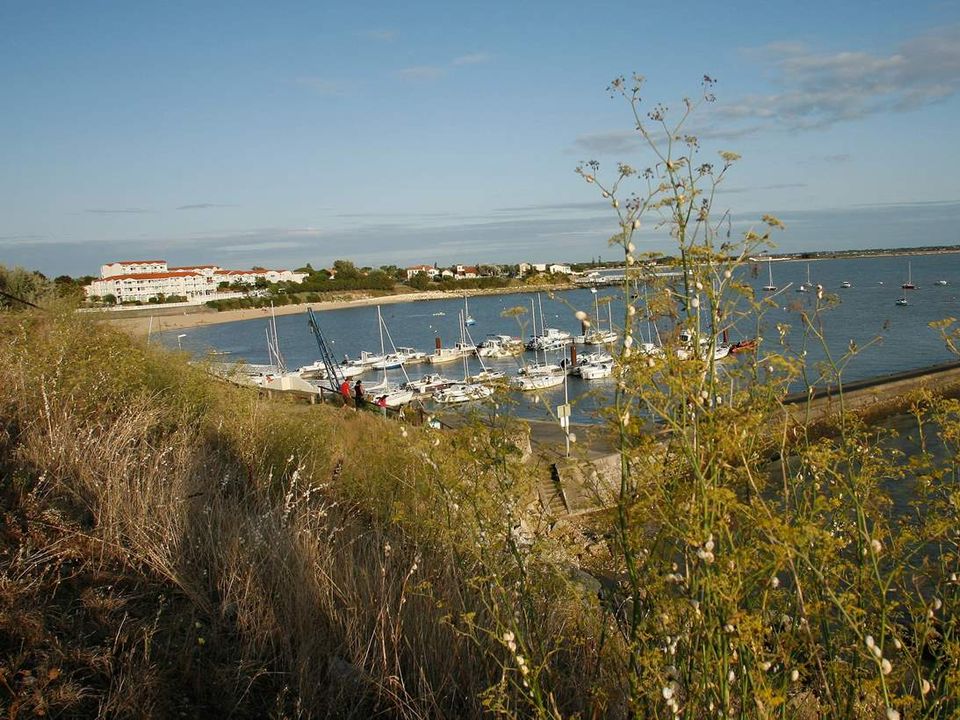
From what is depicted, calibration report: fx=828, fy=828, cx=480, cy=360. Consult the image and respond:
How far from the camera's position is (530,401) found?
115 inches

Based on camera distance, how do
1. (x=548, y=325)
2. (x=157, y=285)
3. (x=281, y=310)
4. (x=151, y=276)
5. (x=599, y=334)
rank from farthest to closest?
1. (x=151, y=276)
2. (x=157, y=285)
3. (x=281, y=310)
4. (x=548, y=325)
5. (x=599, y=334)

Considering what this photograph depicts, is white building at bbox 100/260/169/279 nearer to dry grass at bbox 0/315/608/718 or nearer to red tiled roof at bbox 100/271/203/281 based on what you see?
red tiled roof at bbox 100/271/203/281

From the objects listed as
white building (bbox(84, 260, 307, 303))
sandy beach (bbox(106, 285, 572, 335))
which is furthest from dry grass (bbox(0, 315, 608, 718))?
white building (bbox(84, 260, 307, 303))

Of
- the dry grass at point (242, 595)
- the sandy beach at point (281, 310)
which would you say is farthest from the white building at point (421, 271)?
the dry grass at point (242, 595)

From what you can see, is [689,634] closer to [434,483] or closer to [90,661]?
[434,483]

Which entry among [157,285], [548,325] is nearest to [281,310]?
[157,285]

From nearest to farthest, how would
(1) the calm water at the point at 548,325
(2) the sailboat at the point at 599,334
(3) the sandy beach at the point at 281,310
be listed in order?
(2) the sailboat at the point at 599,334 → (1) the calm water at the point at 548,325 → (3) the sandy beach at the point at 281,310

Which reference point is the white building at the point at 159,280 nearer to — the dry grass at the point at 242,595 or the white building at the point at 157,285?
the white building at the point at 157,285

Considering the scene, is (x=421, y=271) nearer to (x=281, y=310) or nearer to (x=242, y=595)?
(x=281, y=310)

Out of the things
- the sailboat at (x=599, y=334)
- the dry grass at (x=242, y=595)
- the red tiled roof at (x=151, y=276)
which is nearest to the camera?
the sailboat at (x=599, y=334)

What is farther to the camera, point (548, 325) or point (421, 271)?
point (421, 271)

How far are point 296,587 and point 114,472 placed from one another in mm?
1829

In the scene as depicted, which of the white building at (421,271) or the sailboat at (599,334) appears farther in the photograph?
the white building at (421,271)

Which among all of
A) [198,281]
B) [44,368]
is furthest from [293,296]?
[44,368]
